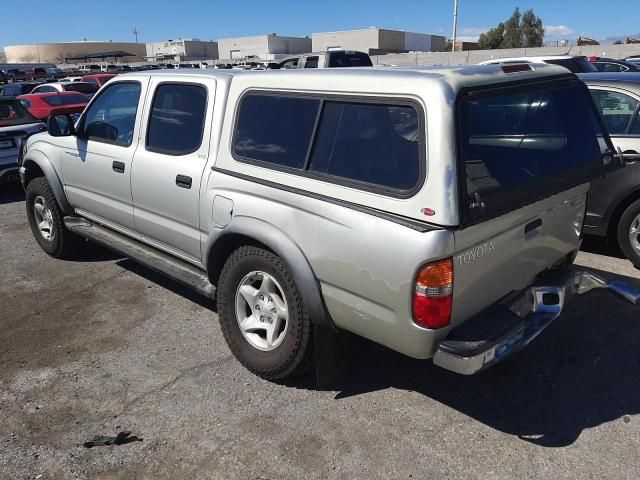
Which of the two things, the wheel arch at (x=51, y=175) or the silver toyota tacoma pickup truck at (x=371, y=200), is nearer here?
the silver toyota tacoma pickup truck at (x=371, y=200)

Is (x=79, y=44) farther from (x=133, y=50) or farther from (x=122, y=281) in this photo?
(x=122, y=281)

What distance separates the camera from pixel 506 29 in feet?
234

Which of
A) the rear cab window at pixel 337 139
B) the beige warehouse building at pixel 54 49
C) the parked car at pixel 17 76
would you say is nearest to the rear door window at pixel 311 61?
the rear cab window at pixel 337 139

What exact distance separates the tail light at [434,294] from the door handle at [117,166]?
9.11 ft

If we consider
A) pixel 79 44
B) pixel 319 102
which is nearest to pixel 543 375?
pixel 319 102

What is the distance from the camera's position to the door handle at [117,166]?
14.1ft

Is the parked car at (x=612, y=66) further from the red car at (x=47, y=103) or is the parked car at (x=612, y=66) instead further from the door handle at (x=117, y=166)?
the door handle at (x=117, y=166)

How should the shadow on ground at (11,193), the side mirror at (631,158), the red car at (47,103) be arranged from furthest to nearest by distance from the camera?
the red car at (47,103) < the shadow on ground at (11,193) < the side mirror at (631,158)

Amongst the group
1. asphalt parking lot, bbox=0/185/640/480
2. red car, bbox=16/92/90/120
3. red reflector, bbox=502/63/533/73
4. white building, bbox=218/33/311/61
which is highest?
white building, bbox=218/33/311/61

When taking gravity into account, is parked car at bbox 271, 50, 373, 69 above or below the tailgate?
above

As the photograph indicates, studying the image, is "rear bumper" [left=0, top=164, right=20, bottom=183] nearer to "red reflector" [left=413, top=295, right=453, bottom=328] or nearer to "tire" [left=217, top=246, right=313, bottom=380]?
"tire" [left=217, top=246, right=313, bottom=380]

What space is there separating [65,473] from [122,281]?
260cm

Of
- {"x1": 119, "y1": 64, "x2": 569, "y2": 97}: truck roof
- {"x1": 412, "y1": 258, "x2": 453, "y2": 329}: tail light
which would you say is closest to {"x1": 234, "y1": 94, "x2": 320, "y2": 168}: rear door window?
{"x1": 119, "y1": 64, "x2": 569, "y2": 97}: truck roof

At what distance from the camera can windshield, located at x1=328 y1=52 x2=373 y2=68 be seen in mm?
15621
